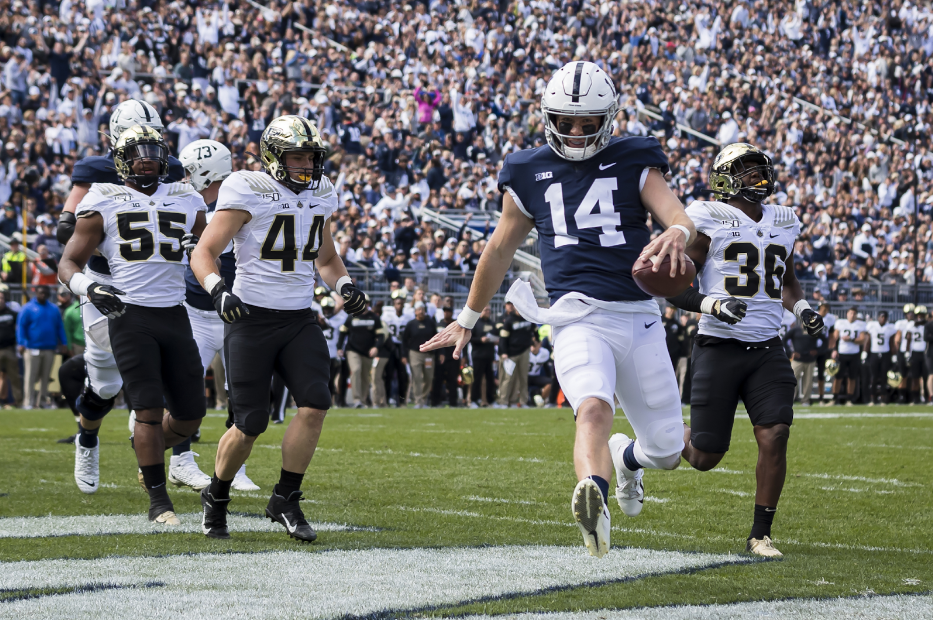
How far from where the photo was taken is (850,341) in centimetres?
1812

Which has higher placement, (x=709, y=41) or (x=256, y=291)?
(x=709, y=41)

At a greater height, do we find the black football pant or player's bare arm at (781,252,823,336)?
player's bare arm at (781,252,823,336)

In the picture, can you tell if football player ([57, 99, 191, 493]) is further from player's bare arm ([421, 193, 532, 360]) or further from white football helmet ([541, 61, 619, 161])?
white football helmet ([541, 61, 619, 161])

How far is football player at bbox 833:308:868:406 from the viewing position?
18.1 metres

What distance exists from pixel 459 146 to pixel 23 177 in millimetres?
8915

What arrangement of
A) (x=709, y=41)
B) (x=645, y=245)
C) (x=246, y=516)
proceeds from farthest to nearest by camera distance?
(x=709, y=41) < (x=246, y=516) < (x=645, y=245)

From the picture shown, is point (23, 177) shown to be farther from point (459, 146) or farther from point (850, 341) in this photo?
point (850, 341)

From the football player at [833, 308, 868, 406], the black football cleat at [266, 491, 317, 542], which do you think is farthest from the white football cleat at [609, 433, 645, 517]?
the football player at [833, 308, 868, 406]

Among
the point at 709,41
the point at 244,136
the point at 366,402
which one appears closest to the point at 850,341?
the point at 366,402

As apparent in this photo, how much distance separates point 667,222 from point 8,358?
41.9ft

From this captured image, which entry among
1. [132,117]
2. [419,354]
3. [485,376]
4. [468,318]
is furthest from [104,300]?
[485,376]

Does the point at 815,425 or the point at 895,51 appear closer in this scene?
the point at 815,425

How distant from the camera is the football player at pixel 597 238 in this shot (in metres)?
4.03

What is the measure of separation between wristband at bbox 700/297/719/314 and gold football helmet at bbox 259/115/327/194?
1722 mm
